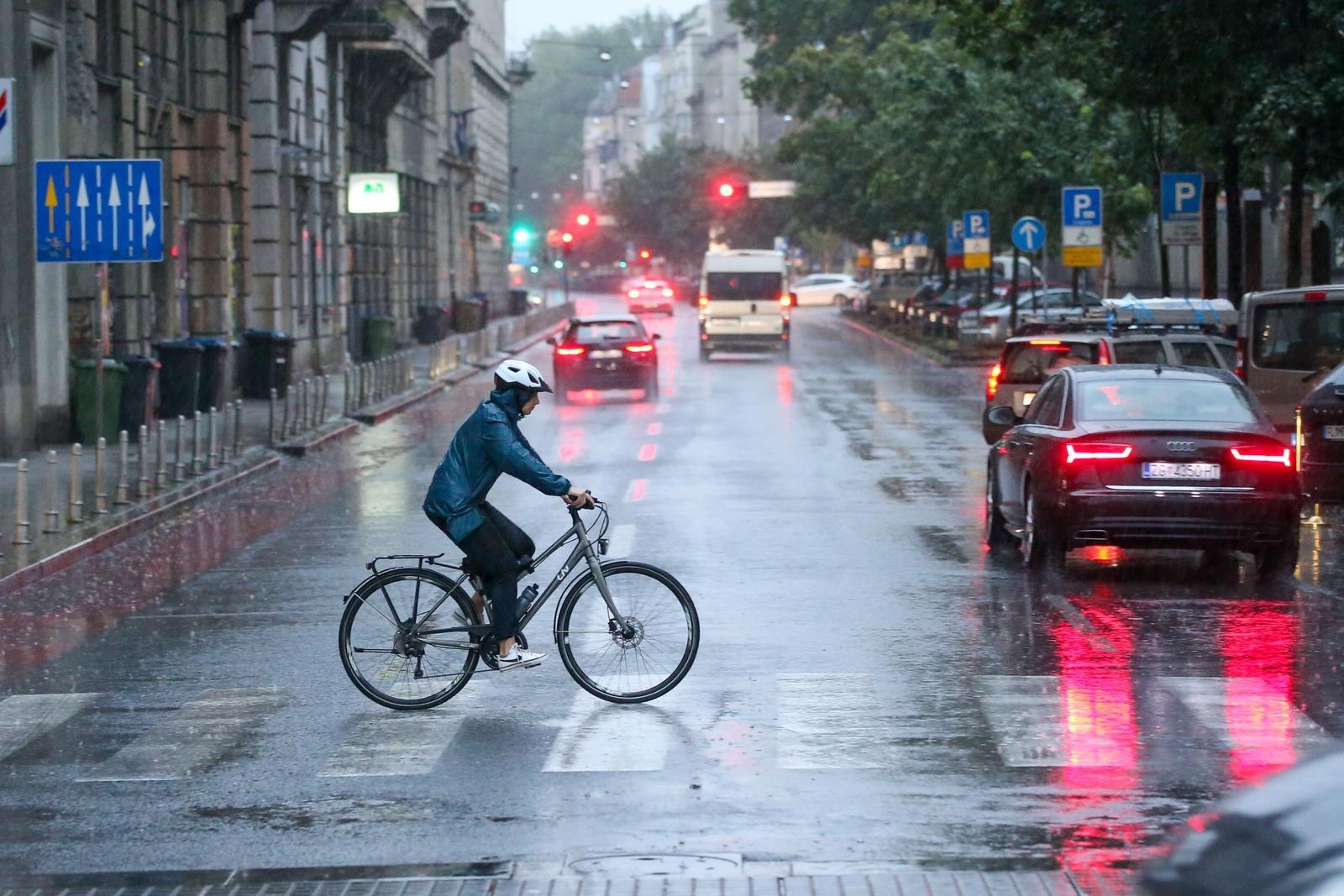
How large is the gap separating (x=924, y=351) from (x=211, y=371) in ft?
85.7

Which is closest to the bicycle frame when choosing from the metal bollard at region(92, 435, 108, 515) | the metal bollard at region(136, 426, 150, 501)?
the metal bollard at region(92, 435, 108, 515)

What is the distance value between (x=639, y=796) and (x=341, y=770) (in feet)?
4.34

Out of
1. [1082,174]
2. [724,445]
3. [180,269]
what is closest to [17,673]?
[724,445]

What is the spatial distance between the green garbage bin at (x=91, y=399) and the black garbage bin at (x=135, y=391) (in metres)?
0.24

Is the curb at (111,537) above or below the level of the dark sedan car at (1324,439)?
below

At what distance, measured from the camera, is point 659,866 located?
263 inches

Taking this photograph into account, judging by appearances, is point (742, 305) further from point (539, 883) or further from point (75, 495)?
point (539, 883)

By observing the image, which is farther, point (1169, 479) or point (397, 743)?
point (1169, 479)

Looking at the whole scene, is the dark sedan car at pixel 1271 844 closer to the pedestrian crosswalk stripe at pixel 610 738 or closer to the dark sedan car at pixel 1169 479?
the pedestrian crosswalk stripe at pixel 610 738

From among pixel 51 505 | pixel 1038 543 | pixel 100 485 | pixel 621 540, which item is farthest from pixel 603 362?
pixel 1038 543

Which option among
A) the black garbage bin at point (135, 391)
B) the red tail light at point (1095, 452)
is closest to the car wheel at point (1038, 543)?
the red tail light at point (1095, 452)

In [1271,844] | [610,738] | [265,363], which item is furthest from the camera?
[265,363]

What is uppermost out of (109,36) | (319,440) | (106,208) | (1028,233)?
(109,36)

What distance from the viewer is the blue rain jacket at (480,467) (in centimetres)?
930
